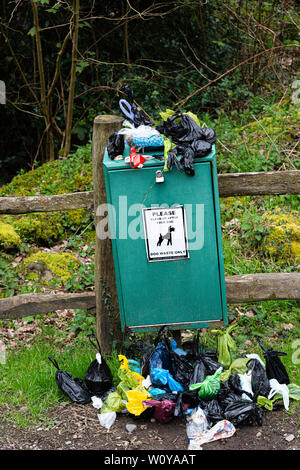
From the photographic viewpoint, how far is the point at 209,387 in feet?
10.6

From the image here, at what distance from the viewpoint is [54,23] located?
8.36 m

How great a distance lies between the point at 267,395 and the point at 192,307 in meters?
0.72

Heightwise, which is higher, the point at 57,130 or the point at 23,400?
the point at 57,130

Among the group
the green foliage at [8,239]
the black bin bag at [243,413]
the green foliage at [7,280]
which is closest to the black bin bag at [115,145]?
the black bin bag at [243,413]

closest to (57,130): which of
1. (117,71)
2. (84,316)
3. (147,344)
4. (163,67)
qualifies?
(117,71)

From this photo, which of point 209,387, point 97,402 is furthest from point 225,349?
point 97,402

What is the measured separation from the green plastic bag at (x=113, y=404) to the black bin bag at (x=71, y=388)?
0.19m

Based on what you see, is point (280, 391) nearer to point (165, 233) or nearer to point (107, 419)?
point (107, 419)

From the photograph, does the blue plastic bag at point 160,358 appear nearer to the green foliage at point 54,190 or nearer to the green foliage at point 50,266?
the green foliage at point 50,266

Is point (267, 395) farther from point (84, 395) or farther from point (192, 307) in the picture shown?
point (84, 395)

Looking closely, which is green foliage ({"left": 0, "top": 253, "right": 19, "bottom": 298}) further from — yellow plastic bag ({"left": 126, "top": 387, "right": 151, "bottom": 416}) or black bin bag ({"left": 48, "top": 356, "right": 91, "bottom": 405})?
yellow plastic bag ({"left": 126, "top": 387, "right": 151, "bottom": 416})

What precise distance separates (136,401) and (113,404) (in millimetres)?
210

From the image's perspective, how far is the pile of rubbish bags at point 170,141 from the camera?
3.14 metres

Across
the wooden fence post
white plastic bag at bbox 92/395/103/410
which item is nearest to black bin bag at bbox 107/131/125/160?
the wooden fence post
